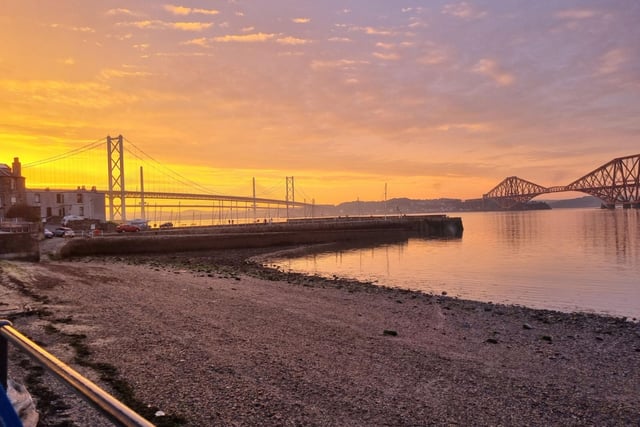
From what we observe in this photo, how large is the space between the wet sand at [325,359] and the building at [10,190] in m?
56.5

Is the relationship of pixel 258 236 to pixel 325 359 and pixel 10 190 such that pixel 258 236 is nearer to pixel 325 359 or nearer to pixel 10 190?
pixel 10 190

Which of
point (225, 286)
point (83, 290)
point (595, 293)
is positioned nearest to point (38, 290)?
point (83, 290)

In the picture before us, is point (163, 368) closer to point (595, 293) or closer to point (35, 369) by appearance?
point (35, 369)

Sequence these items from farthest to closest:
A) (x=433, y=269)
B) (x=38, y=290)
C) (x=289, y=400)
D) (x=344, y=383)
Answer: (x=433, y=269) → (x=38, y=290) → (x=344, y=383) → (x=289, y=400)

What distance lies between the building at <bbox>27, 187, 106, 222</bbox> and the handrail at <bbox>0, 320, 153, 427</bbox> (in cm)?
8029

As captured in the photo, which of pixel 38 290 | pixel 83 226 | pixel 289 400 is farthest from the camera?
pixel 83 226

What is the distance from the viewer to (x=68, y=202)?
77.1 meters

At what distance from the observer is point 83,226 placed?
175 feet

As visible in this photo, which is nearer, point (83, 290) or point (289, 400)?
point (289, 400)

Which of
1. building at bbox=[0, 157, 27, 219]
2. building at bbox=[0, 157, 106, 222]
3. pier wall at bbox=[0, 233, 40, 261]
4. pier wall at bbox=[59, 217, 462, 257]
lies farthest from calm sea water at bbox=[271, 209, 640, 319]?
building at bbox=[0, 157, 106, 222]

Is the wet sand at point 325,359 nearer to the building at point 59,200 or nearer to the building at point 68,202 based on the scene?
the building at point 59,200

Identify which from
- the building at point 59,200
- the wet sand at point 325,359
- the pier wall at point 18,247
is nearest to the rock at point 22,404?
the wet sand at point 325,359

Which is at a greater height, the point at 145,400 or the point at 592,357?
the point at 145,400

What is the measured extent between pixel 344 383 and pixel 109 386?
3.60 metres
